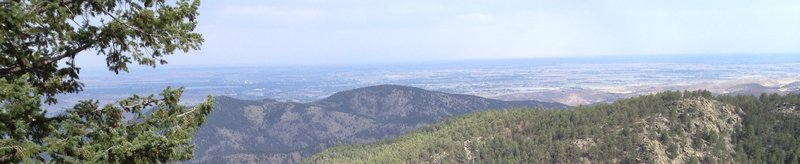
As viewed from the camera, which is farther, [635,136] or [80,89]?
[635,136]

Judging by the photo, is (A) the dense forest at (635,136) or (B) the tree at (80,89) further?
(A) the dense forest at (635,136)

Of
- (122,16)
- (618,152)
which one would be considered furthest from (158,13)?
(618,152)

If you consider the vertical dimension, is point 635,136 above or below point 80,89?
below

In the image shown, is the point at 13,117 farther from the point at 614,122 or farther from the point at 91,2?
the point at 614,122

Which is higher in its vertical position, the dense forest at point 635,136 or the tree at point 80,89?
the tree at point 80,89

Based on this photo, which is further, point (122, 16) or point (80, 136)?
point (122, 16)
